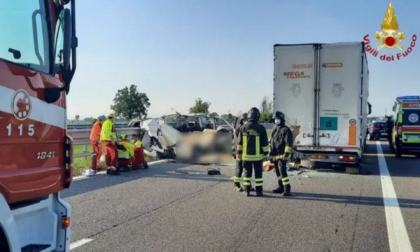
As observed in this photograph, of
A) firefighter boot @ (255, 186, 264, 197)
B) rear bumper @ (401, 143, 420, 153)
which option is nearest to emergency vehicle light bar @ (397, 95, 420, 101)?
rear bumper @ (401, 143, 420, 153)

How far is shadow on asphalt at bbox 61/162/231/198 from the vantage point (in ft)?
30.8

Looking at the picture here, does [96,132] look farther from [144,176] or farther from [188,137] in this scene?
[188,137]

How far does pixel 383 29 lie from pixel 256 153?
1214 centimetres

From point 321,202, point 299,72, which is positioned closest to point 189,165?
point 299,72

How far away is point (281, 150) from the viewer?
9461 millimetres

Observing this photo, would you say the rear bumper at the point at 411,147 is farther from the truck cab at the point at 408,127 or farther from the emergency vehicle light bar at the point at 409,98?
the emergency vehicle light bar at the point at 409,98

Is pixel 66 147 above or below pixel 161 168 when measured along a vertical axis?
above

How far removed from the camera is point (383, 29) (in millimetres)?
18172

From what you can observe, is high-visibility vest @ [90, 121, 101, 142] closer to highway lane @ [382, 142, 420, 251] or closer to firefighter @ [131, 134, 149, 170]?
firefighter @ [131, 134, 149, 170]

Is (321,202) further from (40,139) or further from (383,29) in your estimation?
(383,29)

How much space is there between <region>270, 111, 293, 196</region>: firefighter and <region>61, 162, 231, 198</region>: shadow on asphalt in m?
1.98

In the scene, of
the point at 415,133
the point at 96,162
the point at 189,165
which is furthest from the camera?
the point at 415,133

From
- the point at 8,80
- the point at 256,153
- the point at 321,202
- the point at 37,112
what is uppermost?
the point at 8,80

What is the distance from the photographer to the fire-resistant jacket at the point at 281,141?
9.33m
